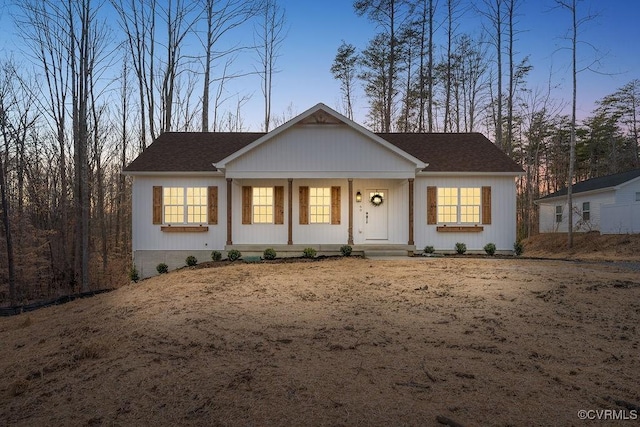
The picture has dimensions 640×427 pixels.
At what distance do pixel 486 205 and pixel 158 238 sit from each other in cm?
1215

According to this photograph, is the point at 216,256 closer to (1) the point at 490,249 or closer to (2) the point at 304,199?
(2) the point at 304,199

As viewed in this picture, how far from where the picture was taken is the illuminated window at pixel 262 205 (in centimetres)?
1384

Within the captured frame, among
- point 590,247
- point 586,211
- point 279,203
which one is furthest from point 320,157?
point 586,211

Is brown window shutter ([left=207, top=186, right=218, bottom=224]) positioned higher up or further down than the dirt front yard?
higher up

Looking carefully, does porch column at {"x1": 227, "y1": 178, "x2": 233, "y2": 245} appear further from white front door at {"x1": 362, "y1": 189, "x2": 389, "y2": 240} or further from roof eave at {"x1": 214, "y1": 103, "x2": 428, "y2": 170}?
white front door at {"x1": 362, "y1": 189, "x2": 389, "y2": 240}

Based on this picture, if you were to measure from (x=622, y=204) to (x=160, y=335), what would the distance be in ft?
76.4

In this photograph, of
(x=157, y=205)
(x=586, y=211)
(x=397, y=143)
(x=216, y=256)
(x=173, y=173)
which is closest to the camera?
(x=216, y=256)

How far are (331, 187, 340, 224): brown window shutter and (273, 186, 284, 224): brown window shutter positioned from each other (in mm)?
1897

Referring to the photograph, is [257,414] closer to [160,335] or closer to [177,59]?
[160,335]

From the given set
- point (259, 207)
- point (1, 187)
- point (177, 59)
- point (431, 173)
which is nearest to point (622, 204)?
point (431, 173)

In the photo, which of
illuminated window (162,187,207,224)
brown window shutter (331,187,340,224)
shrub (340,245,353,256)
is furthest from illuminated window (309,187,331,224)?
illuminated window (162,187,207,224)

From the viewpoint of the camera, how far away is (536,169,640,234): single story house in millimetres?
19344

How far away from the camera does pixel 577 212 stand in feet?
77.7

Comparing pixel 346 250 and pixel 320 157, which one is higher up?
pixel 320 157
